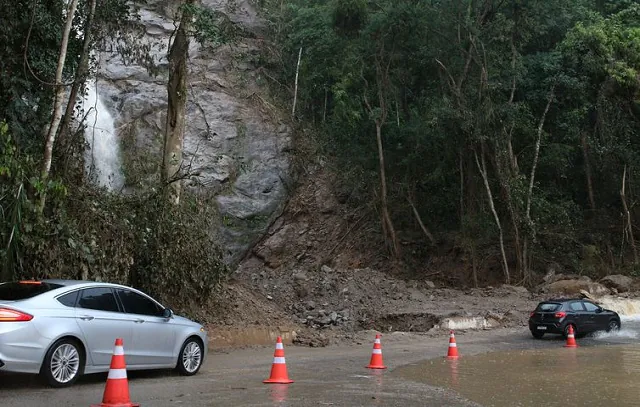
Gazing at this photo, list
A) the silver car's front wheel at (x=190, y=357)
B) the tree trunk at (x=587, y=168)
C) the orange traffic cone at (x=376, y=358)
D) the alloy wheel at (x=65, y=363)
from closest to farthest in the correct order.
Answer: the alloy wheel at (x=65, y=363)
the silver car's front wheel at (x=190, y=357)
the orange traffic cone at (x=376, y=358)
the tree trunk at (x=587, y=168)

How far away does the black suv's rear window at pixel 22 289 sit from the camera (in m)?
9.27

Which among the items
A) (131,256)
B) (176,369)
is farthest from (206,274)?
(176,369)

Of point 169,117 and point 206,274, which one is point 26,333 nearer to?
point 206,274

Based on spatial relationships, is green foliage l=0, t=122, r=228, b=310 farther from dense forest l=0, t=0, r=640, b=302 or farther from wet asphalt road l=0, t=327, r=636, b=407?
dense forest l=0, t=0, r=640, b=302

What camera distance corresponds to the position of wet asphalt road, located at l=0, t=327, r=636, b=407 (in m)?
8.71

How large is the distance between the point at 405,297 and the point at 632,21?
70.2ft

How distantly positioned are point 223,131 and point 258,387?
30746 mm

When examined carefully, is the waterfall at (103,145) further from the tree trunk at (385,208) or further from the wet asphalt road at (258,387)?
the wet asphalt road at (258,387)

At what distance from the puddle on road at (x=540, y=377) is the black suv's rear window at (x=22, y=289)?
20.9 ft

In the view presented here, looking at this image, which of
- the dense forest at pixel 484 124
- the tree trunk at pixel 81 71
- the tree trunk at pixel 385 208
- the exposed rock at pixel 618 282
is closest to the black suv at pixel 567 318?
the exposed rock at pixel 618 282

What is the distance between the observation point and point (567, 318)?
2188cm

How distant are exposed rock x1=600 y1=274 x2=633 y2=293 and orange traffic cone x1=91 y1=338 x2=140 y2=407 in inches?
1100

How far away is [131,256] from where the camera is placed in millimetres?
14930

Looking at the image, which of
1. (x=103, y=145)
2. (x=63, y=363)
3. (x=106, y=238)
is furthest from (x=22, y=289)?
(x=103, y=145)
